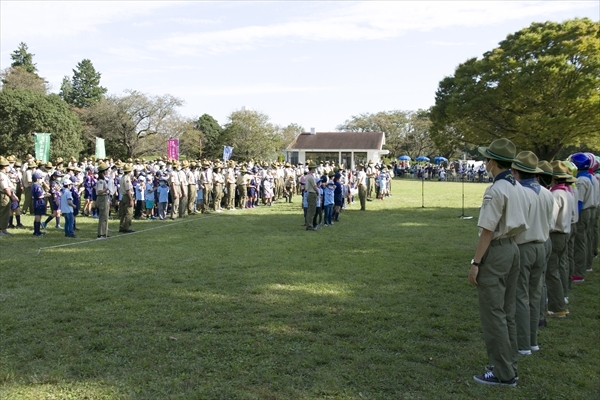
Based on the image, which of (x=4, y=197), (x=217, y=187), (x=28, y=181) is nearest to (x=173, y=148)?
(x=217, y=187)

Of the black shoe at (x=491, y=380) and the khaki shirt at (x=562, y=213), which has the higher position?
the khaki shirt at (x=562, y=213)

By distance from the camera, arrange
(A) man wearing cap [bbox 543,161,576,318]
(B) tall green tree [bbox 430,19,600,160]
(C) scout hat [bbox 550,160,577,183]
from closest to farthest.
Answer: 1. (A) man wearing cap [bbox 543,161,576,318]
2. (C) scout hat [bbox 550,160,577,183]
3. (B) tall green tree [bbox 430,19,600,160]

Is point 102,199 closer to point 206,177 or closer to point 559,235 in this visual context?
point 206,177

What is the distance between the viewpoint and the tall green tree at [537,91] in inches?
734

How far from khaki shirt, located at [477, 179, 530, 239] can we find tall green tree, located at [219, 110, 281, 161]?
55425 mm

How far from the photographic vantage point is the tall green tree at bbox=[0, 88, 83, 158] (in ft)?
146

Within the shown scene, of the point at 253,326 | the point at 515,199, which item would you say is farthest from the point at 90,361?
the point at 515,199

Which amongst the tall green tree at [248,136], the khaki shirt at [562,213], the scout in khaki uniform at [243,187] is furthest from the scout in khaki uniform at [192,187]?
the tall green tree at [248,136]

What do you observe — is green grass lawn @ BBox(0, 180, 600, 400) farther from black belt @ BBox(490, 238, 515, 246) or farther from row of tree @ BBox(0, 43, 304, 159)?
row of tree @ BBox(0, 43, 304, 159)

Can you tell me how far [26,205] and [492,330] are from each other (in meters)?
18.8

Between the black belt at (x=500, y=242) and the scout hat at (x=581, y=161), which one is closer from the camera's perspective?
the black belt at (x=500, y=242)

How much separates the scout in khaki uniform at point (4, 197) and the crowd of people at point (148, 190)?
0.08 feet

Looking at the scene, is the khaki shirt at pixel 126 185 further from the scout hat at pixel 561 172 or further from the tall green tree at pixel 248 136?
the tall green tree at pixel 248 136

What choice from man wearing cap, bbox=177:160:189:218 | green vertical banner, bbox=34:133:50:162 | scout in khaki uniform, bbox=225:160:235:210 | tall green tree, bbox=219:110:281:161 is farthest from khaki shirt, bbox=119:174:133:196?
tall green tree, bbox=219:110:281:161
